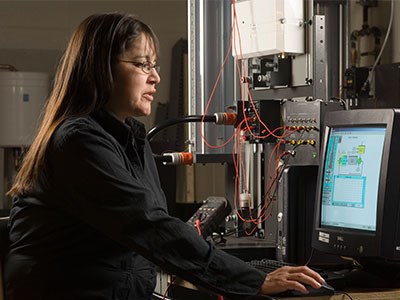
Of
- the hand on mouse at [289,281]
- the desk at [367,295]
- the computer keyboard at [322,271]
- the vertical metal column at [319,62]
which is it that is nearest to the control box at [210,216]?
the computer keyboard at [322,271]

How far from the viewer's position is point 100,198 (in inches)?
67.6

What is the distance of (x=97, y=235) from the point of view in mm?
1798

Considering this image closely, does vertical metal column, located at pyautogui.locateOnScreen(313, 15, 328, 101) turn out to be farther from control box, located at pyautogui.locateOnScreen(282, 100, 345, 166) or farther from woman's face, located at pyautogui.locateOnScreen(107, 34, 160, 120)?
woman's face, located at pyautogui.locateOnScreen(107, 34, 160, 120)

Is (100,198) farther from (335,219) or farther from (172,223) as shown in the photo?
(335,219)

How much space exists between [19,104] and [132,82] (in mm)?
4015

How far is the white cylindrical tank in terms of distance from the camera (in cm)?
575

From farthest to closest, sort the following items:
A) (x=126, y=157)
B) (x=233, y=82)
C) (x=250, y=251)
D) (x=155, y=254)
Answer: (x=233, y=82) → (x=250, y=251) → (x=126, y=157) → (x=155, y=254)

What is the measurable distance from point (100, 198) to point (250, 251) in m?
0.98

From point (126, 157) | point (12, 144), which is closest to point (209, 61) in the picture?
point (126, 157)

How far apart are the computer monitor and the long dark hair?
700mm

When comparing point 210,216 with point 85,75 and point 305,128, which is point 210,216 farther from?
point 85,75

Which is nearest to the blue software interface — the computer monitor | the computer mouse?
the computer monitor

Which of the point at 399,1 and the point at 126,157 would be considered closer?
the point at 126,157

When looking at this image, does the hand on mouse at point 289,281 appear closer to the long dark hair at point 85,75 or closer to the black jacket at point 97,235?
the black jacket at point 97,235
